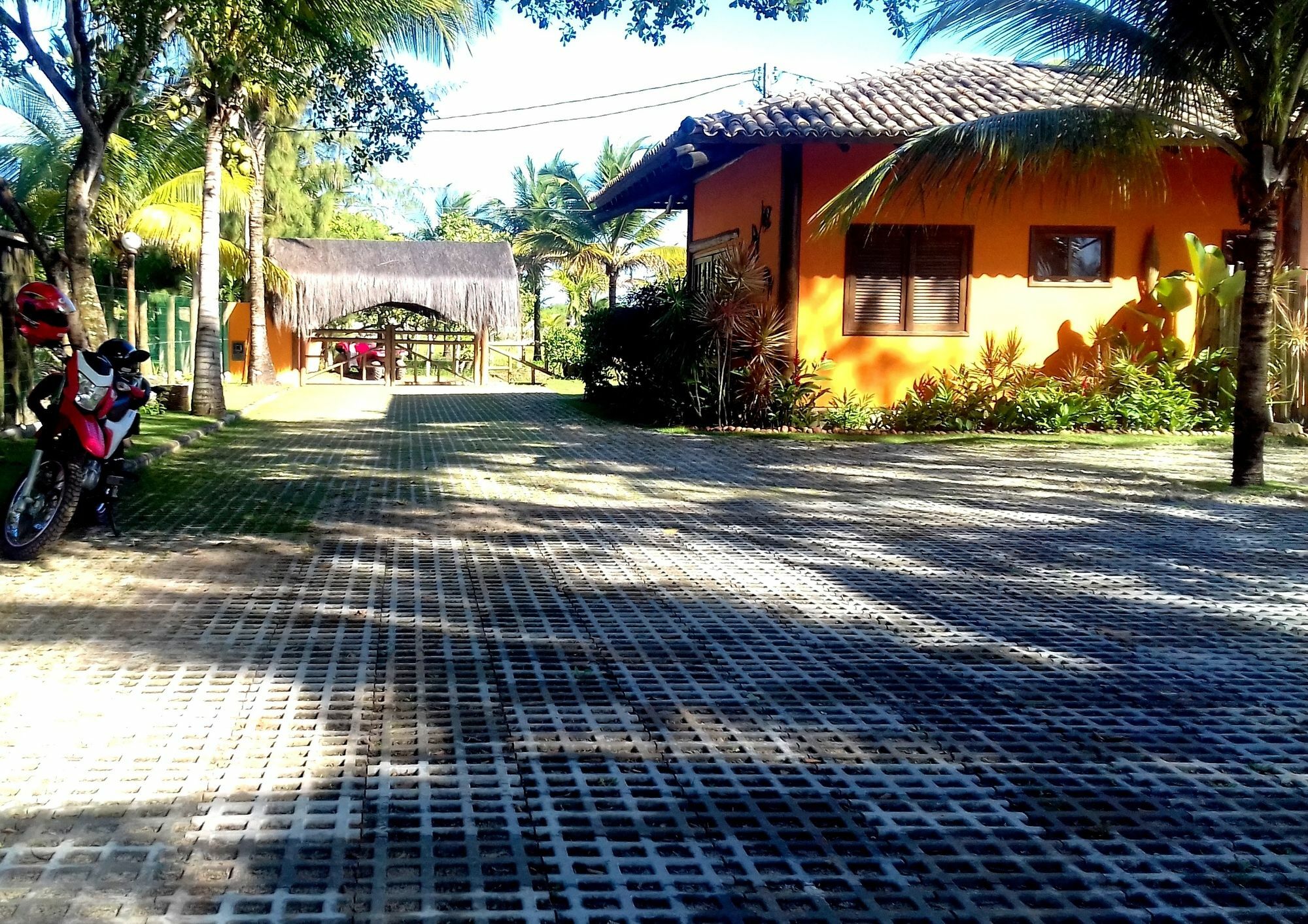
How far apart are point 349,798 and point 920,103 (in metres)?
14.3

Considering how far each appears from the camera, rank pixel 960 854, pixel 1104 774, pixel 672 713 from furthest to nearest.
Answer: pixel 672 713 < pixel 1104 774 < pixel 960 854

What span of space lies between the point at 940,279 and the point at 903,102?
2.35 meters

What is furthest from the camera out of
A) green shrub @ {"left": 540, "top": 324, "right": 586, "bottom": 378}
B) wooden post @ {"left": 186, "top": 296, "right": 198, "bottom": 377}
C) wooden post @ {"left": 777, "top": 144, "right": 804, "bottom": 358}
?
green shrub @ {"left": 540, "top": 324, "right": 586, "bottom": 378}

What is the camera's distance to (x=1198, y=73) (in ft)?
32.2

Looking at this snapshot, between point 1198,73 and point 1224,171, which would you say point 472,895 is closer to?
point 1198,73

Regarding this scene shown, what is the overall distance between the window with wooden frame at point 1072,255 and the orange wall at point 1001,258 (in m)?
0.12

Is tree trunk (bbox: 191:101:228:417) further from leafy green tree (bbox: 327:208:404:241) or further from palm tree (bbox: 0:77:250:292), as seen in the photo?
leafy green tree (bbox: 327:208:404:241)

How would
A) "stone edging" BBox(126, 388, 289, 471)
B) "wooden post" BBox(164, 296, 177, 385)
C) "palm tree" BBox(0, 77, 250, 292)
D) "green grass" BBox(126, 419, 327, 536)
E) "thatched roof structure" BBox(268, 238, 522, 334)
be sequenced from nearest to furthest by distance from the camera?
"green grass" BBox(126, 419, 327, 536) → "stone edging" BBox(126, 388, 289, 471) → "palm tree" BBox(0, 77, 250, 292) → "wooden post" BBox(164, 296, 177, 385) → "thatched roof structure" BBox(268, 238, 522, 334)

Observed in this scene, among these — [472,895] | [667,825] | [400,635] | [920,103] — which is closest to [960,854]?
[667,825]

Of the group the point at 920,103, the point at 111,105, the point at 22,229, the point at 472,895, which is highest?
the point at 920,103

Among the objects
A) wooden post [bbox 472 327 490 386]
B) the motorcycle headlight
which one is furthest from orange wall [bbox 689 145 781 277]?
wooden post [bbox 472 327 490 386]

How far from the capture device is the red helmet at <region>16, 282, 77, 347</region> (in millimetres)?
7246

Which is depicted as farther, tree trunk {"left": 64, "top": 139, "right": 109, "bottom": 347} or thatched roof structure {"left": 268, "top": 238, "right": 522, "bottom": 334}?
thatched roof structure {"left": 268, "top": 238, "right": 522, "bottom": 334}

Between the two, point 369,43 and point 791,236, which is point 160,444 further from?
point 791,236
